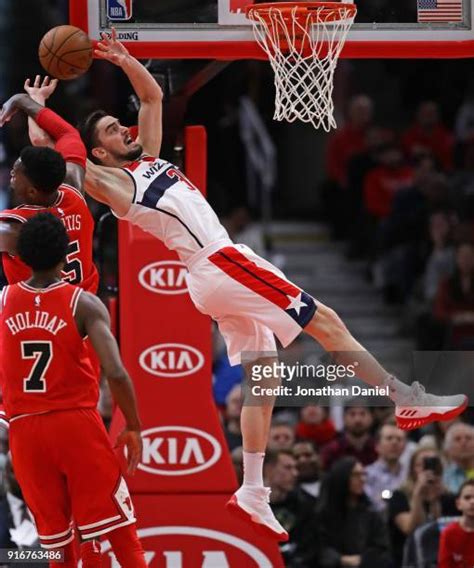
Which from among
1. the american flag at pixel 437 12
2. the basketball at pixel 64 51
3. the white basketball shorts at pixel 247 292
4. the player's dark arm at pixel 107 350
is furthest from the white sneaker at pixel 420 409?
the basketball at pixel 64 51

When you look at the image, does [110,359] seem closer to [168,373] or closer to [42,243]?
[42,243]

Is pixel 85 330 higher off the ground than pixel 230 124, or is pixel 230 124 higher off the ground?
pixel 230 124

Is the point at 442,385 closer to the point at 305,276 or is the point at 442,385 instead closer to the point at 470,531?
the point at 470,531

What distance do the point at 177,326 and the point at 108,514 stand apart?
7.57 feet

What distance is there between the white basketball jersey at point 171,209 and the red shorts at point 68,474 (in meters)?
1.35

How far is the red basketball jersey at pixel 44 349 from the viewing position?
7340 mm

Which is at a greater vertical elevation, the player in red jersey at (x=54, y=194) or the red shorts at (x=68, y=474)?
the player in red jersey at (x=54, y=194)

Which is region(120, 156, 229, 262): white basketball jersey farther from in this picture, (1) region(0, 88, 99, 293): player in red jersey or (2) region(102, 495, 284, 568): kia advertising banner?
(2) region(102, 495, 284, 568): kia advertising banner

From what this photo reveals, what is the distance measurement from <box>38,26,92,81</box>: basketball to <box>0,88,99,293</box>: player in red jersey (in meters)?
0.26

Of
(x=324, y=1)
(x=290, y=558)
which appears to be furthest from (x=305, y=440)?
(x=324, y=1)

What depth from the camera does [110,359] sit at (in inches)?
284

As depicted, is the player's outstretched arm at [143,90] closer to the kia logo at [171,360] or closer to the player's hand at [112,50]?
the player's hand at [112,50]

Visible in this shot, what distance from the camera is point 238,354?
8562 mm

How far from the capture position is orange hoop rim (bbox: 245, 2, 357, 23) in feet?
28.3
